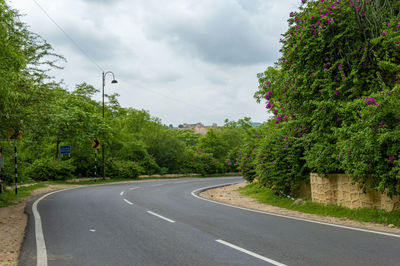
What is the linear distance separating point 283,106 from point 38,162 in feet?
73.2

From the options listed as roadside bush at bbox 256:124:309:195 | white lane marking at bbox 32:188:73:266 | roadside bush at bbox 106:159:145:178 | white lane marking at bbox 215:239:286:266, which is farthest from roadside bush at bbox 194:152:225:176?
white lane marking at bbox 215:239:286:266

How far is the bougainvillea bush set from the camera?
9.12 meters

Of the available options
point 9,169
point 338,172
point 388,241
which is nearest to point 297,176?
point 338,172

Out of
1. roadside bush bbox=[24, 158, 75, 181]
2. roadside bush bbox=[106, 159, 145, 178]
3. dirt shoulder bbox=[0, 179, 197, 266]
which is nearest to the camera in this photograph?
dirt shoulder bbox=[0, 179, 197, 266]

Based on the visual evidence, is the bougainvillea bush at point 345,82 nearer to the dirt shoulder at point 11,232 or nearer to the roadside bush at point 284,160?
the roadside bush at point 284,160

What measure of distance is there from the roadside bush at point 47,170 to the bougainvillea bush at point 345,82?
21559mm

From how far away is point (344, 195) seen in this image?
11.2 meters

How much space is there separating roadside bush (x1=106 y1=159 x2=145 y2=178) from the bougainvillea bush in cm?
2498

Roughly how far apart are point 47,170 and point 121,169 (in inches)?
327

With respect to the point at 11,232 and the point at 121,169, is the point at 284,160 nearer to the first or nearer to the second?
the point at 11,232

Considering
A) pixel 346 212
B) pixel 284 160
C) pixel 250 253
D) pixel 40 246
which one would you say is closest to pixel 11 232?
pixel 40 246

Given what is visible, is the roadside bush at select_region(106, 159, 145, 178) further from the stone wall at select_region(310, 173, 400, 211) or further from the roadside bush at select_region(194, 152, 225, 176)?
the stone wall at select_region(310, 173, 400, 211)

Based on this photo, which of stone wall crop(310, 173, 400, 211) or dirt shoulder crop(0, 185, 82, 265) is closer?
dirt shoulder crop(0, 185, 82, 265)

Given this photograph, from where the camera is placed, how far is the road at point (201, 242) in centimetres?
564
